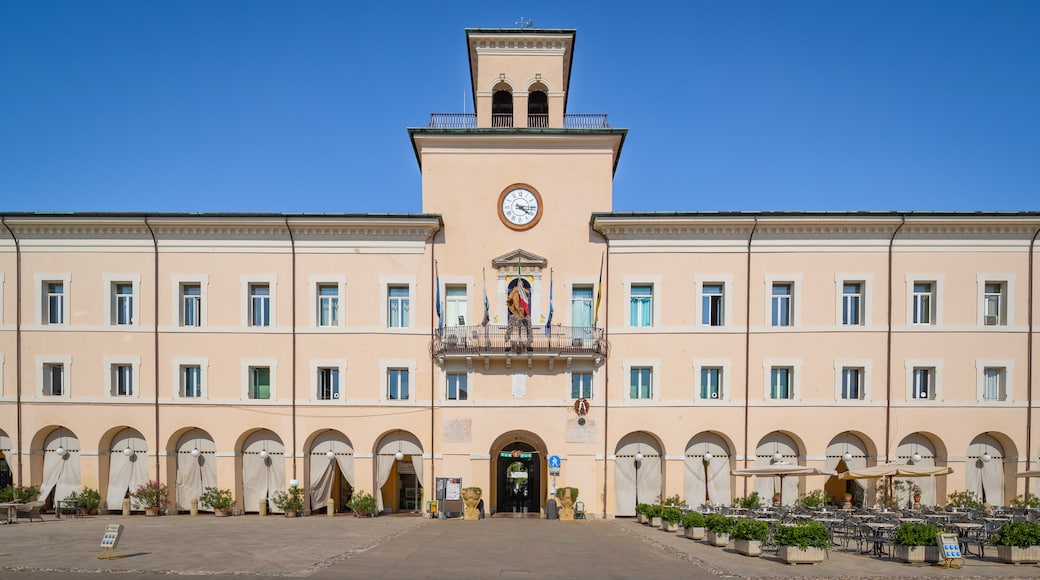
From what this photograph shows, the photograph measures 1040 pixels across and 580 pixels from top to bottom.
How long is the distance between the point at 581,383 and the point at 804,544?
13.5m

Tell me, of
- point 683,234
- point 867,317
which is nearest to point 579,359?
point 683,234

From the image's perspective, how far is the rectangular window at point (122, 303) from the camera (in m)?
32.3

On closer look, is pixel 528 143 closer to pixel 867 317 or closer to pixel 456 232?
pixel 456 232

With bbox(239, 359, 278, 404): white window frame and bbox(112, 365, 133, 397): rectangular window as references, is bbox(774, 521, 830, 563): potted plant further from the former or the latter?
bbox(112, 365, 133, 397): rectangular window

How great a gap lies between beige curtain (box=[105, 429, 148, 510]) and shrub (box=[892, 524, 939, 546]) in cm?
3033

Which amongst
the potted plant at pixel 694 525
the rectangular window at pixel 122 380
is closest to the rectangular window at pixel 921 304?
the potted plant at pixel 694 525

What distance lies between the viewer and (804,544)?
64.8ft

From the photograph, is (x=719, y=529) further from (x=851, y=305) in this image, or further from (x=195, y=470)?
(x=195, y=470)

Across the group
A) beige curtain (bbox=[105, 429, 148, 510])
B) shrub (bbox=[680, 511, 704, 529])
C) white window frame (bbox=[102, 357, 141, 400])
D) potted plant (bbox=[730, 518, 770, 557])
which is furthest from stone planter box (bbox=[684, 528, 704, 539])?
white window frame (bbox=[102, 357, 141, 400])

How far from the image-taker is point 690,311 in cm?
3186

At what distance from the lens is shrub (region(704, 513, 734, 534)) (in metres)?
22.9

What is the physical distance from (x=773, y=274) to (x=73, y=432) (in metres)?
32.6

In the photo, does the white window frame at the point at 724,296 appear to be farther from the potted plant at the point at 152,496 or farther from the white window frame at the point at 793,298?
the potted plant at the point at 152,496

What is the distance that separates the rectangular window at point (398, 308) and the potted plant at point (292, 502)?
841 centimetres
